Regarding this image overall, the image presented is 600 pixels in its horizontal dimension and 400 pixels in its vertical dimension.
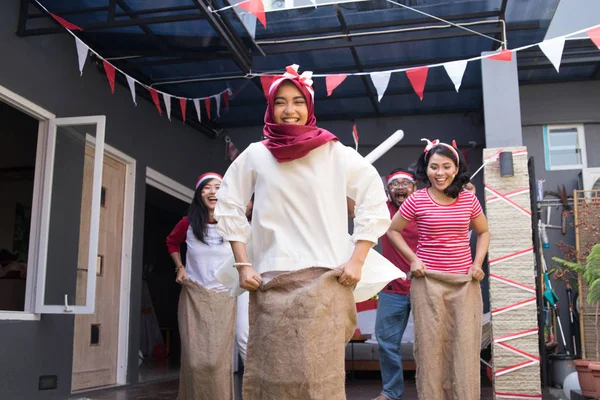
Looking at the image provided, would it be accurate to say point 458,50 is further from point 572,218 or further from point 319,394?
point 319,394

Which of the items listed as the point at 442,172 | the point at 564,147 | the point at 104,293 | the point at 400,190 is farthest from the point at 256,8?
the point at 564,147

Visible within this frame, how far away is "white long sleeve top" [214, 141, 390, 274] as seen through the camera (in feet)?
7.45

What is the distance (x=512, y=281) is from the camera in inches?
205

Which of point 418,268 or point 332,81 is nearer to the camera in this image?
point 418,268

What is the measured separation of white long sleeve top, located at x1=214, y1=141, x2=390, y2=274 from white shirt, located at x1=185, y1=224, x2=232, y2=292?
5.33 feet

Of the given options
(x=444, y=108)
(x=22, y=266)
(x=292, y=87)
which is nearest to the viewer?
(x=292, y=87)

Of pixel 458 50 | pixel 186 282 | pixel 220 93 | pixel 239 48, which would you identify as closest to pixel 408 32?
pixel 458 50

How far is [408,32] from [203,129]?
3583 mm

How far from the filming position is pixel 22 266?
6.60m

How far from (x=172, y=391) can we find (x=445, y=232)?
334 centimetres

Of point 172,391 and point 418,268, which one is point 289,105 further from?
point 172,391

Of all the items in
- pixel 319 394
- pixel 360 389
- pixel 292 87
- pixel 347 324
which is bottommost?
pixel 360 389

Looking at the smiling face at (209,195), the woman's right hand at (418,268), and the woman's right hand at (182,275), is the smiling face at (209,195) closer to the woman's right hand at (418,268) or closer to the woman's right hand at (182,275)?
the woman's right hand at (182,275)

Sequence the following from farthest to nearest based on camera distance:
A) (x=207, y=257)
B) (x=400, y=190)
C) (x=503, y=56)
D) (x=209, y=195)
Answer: (x=503, y=56) < (x=400, y=190) < (x=209, y=195) < (x=207, y=257)
